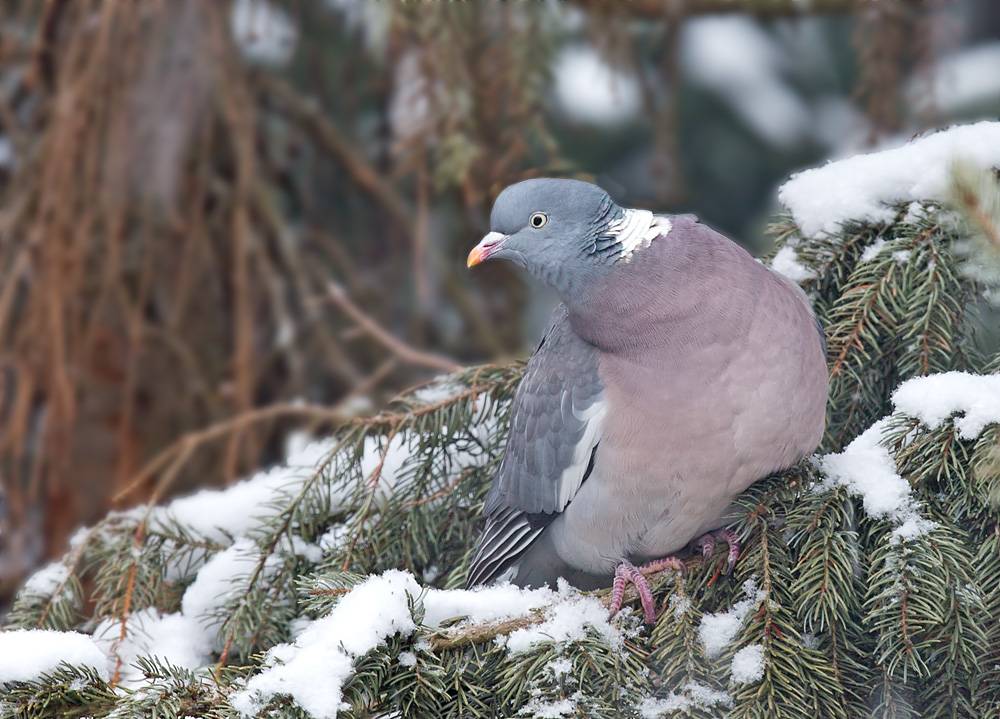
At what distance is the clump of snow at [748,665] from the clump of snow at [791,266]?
2.28ft

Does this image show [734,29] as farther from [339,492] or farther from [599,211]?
[339,492]

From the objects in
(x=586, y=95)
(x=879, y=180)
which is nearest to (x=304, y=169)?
(x=586, y=95)

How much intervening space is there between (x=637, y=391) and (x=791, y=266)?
387 mm

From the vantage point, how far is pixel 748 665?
120cm

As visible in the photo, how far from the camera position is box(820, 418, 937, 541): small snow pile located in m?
1.24

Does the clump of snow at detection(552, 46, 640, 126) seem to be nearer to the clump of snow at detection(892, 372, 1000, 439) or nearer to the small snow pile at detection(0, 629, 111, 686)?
the clump of snow at detection(892, 372, 1000, 439)

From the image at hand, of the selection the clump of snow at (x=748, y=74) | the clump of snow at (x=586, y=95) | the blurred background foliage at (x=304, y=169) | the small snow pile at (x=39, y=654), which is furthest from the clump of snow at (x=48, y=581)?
the clump of snow at (x=748, y=74)

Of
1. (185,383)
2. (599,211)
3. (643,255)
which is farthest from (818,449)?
(185,383)

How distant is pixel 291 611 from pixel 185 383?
136 centimetres

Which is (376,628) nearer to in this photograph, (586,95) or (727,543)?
(727,543)

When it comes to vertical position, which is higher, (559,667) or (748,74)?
(748,74)

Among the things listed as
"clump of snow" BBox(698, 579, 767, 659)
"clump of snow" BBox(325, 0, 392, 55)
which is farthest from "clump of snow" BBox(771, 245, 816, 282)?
"clump of snow" BBox(325, 0, 392, 55)

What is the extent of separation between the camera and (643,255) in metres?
1.58

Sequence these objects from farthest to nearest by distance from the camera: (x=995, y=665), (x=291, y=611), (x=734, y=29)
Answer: (x=734, y=29) < (x=291, y=611) < (x=995, y=665)
